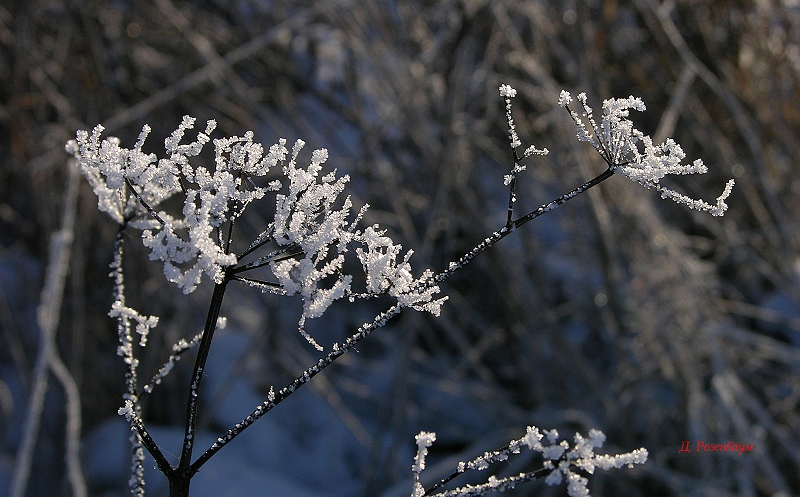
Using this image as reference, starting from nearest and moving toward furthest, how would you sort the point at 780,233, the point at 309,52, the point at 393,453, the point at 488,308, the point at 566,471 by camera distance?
the point at 566,471, the point at 393,453, the point at 780,233, the point at 488,308, the point at 309,52

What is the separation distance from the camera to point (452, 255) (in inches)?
80.4

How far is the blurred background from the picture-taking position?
5.02ft

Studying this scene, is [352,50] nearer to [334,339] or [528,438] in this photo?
[334,339]

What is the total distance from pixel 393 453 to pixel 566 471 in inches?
42.6

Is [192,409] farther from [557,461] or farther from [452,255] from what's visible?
[452,255]

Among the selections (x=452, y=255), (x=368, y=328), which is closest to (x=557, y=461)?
(x=368, y=328)

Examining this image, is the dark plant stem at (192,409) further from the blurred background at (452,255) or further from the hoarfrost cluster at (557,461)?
the blurred background at (452,255)

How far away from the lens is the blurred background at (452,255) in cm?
153

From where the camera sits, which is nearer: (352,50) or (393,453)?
(393,453)

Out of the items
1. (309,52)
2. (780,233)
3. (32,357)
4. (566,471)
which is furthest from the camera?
(309,52)

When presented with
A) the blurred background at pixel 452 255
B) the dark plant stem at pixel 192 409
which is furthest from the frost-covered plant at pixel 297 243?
the blurred background at pixel 452 255

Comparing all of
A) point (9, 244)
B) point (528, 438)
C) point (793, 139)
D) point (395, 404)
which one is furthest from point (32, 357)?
point (793, 139)

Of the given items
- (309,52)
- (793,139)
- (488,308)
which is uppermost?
(309,52)

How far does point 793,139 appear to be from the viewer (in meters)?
1.95
